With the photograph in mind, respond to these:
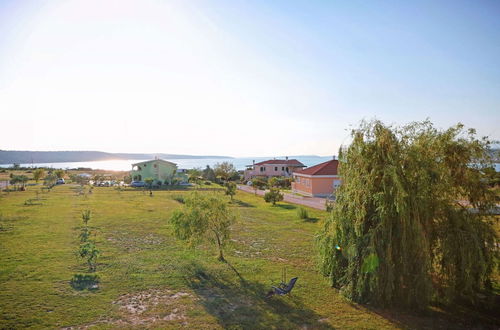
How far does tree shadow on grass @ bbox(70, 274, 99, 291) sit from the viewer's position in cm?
1015

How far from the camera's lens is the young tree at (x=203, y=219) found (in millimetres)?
12820

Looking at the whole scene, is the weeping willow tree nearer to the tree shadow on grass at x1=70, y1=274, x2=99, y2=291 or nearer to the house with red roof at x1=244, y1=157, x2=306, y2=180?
the tree shadow on grass at x1=70, y1=274, x2=99, y2=291

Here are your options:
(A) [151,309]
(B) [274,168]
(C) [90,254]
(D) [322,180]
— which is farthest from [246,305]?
(B) [274,168]

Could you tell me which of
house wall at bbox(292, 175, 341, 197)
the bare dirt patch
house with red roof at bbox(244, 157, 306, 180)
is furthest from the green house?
the bare dirt patch

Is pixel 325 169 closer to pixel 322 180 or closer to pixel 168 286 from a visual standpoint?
pixel 322 180

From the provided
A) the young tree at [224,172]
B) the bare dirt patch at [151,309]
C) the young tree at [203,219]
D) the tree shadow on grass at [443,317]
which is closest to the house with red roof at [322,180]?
the young tree at [203,219]

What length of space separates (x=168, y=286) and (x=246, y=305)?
10.1ft

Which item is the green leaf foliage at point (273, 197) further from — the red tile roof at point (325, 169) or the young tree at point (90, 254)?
the young tree at point (90, 254)

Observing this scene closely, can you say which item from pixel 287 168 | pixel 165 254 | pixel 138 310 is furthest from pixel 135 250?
pixel 287 168

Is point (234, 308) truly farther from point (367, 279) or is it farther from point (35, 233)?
point (35, 233)

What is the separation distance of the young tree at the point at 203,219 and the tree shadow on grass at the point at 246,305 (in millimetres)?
1902

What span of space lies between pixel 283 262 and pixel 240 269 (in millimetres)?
2076

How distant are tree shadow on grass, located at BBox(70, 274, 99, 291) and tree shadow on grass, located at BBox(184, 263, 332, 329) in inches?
125

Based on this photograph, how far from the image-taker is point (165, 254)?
14055 millimetres
